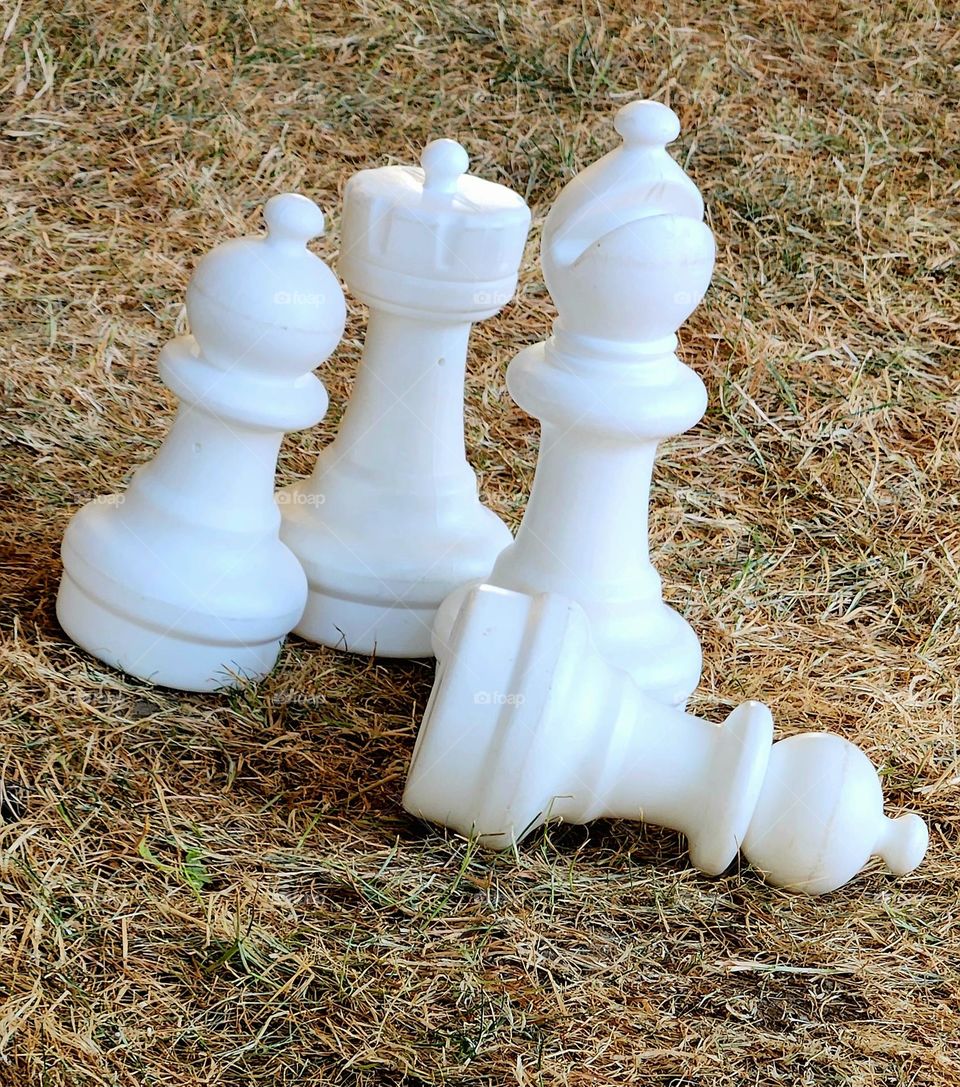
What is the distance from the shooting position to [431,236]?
5.59ft

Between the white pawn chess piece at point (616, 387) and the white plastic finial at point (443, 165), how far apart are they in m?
0.14

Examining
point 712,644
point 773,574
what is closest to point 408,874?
point 712,644

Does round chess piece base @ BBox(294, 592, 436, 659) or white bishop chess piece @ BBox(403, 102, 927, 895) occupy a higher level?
white bishop chess piece @ BBox(403, 102, 927, 895)

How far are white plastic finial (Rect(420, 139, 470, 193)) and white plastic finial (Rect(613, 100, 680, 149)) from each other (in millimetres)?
198

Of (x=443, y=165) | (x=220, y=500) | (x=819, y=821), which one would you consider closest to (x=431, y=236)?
(x=443, y=165)

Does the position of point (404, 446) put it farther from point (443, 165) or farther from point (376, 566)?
point (443, 165)

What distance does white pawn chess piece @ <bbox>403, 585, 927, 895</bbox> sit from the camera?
1.48m

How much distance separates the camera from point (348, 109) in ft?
10.5

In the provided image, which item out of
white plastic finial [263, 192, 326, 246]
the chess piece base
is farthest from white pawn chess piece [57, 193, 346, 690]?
the chess piece base

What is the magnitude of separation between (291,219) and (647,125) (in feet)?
1.23

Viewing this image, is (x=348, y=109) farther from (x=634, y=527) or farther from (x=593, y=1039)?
(x=593, y=1039)

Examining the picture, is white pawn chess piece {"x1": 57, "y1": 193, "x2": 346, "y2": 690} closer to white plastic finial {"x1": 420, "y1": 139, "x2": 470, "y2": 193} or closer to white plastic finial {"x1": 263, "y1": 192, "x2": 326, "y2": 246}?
white plastic finial {"x1": 263, "y1": 192, "x2": 326, "y2": 246}

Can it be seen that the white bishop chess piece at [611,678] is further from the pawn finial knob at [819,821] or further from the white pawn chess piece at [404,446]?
the white pawn chess piece at [404,446]

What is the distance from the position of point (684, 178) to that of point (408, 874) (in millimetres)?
758
